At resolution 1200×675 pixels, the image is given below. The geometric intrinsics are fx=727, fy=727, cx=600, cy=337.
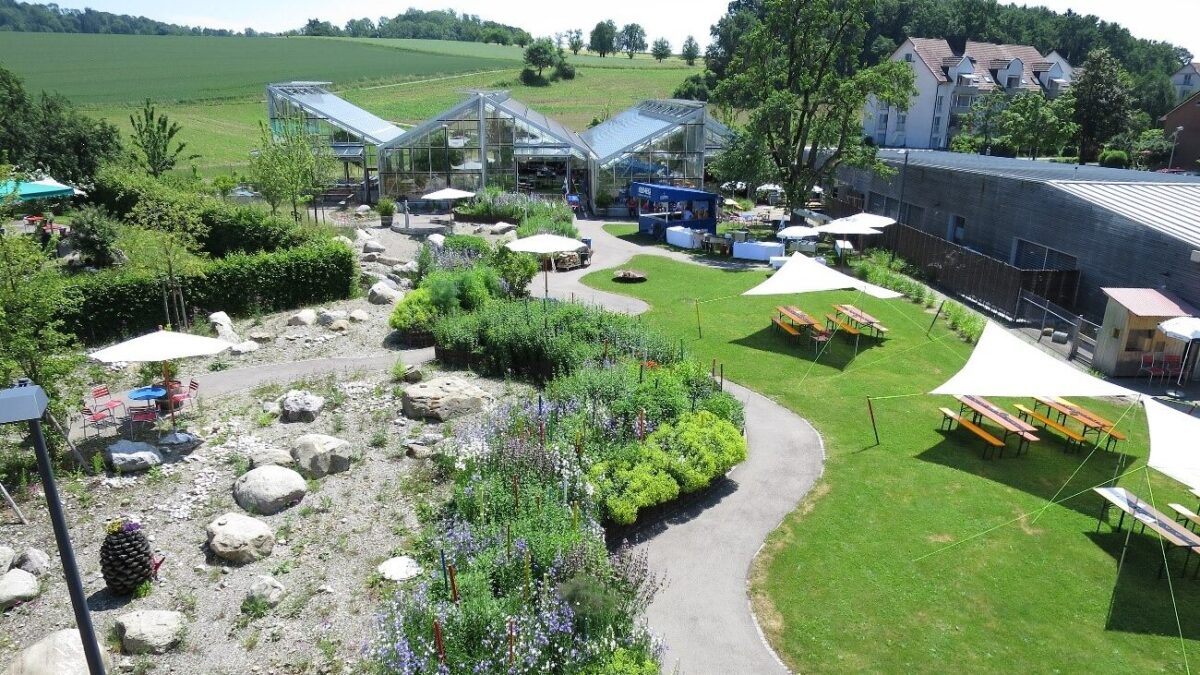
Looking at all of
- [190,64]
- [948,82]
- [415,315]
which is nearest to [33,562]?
[415,315]

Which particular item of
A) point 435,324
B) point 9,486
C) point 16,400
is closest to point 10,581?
point 9,486

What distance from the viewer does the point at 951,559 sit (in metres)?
10.1

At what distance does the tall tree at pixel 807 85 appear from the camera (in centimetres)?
3048

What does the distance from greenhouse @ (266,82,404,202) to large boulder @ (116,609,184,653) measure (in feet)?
108

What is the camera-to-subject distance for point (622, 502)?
1021cm

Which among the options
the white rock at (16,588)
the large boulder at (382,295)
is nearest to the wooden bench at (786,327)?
the large boulder at (382,295)

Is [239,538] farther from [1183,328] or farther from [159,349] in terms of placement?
[1183,328]

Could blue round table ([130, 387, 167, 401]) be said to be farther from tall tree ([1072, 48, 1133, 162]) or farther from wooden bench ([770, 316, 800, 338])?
tall tree ([1072, 48, 1133, 162])

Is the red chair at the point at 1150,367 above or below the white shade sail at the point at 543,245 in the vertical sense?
below

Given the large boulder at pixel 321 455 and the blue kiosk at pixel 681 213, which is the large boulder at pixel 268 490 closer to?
the large boulder at pixel 321 455

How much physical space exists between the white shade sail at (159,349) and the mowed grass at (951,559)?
10.4 m

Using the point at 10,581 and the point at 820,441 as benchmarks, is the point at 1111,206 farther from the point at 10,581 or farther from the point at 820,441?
the point at 10,581

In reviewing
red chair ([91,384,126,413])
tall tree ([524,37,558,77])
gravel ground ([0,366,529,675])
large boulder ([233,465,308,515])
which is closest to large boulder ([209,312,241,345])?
red chair ([91,384,126,413])

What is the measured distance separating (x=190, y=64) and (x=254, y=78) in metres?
18.8
